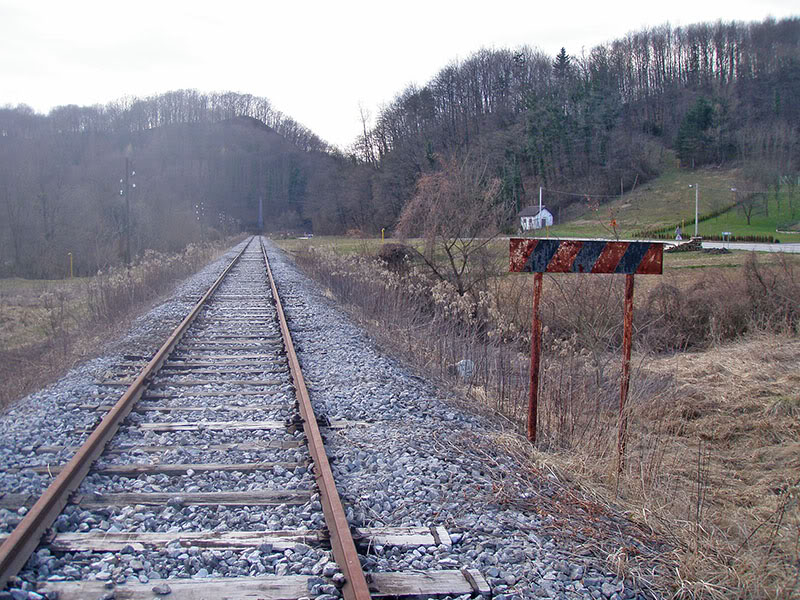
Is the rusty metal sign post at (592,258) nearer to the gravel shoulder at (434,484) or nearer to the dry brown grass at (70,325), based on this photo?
the gravel shoulder at (434,484)

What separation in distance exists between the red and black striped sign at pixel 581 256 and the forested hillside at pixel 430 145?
12502 millimetres

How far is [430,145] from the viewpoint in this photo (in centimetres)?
6719

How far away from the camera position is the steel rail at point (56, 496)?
3.25m

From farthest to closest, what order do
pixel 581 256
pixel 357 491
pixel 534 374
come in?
pixel 534 374
pixel 581 256
pixel 357 491

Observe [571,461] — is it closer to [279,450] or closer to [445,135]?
[279,450]

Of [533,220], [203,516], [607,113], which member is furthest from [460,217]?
[607,113]

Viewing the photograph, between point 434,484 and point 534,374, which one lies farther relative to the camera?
point 534,374

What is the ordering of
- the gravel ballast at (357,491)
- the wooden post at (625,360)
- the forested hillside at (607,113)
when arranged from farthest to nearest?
the forested hillside at (607,113) < the wooden post at (625,360) < the gravel ballast at (357,491)

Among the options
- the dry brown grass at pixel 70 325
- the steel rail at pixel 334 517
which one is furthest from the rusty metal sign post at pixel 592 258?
the dry brown grass at pixel 70 325

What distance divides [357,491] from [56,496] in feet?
5.97

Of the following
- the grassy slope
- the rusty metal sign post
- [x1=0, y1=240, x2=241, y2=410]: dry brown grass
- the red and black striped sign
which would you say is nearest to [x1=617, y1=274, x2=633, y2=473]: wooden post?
the rusty metal sign post

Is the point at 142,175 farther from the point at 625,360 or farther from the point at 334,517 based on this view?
the point at 334,517

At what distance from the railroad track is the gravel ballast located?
0.02 m

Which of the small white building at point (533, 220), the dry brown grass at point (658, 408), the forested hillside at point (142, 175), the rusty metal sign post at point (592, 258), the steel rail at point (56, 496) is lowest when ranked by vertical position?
the dry brown grass at point (658, 408)
